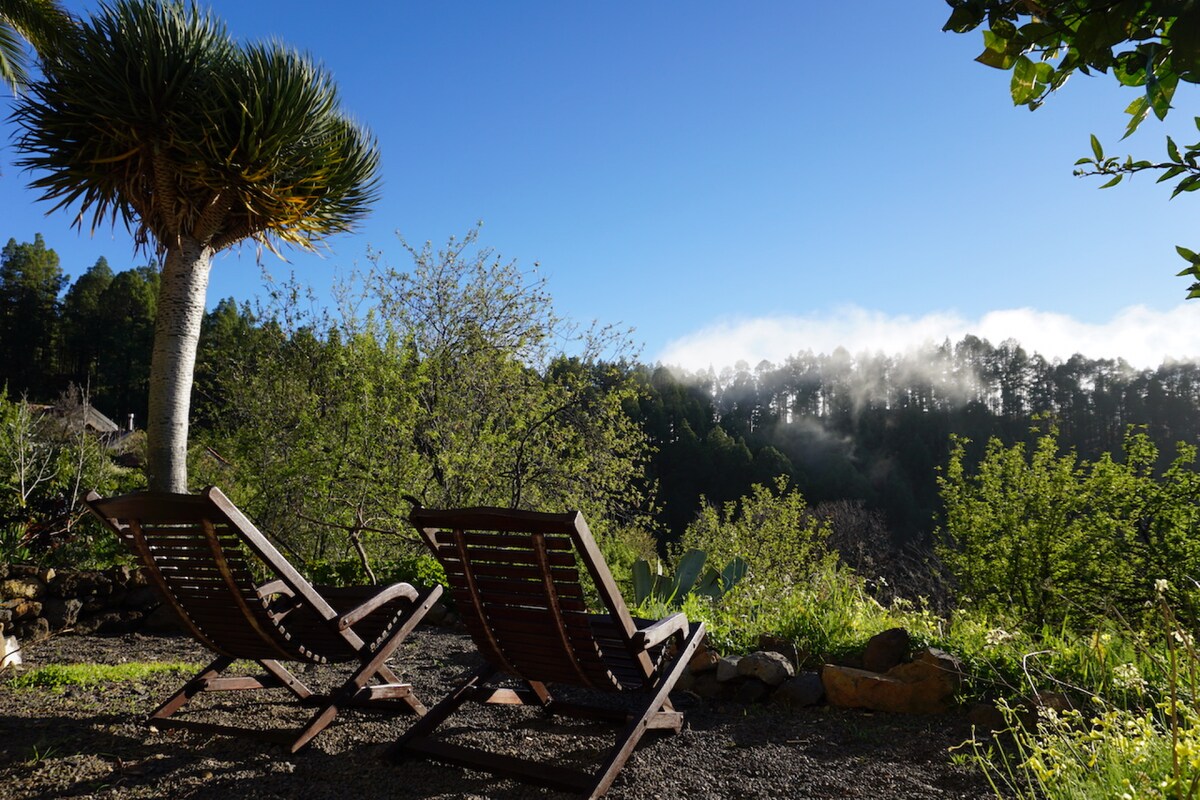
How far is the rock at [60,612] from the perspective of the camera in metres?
5.60

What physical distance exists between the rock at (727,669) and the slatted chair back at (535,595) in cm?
120

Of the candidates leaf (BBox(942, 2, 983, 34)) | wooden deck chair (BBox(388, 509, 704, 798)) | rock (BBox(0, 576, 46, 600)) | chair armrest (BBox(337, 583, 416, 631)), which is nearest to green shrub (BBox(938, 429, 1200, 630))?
wooden deck chair (BBox(388, 509, 704, 798))

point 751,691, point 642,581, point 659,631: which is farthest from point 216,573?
point 642,581

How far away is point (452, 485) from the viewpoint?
8930 millimetres

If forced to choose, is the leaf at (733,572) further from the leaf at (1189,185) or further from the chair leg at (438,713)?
the leaf at (1189,185)

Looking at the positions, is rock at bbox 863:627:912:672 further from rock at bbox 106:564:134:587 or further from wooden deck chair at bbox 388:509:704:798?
rock at bbox 106:564:134:587

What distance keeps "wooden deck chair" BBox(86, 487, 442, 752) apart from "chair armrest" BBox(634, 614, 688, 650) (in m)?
1.06

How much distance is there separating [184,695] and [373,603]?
0.96m

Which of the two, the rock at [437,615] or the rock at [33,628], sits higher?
the rock at [33,628]

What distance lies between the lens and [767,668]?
12.8 ft

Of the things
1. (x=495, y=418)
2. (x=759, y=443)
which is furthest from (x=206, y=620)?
(x=759, y=443)

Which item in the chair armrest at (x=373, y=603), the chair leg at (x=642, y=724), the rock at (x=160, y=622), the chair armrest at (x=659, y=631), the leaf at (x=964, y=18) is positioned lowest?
the rock at (x=160, y=622)

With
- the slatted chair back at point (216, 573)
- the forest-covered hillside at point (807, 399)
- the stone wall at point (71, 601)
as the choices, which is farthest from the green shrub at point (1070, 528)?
the forest-covered hillside at point (807, 399)

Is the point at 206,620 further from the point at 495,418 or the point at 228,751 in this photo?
the point at 495,418
